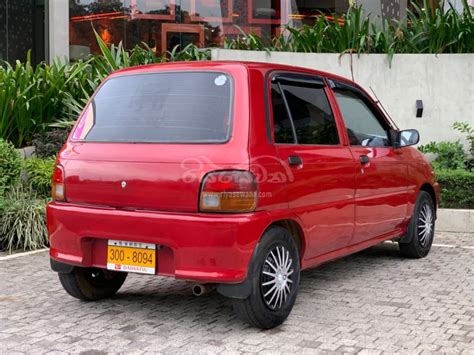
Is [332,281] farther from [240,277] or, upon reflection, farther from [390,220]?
[240,277]

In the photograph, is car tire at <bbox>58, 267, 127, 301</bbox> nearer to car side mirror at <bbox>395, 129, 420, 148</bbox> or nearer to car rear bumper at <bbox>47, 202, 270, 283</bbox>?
car rear bumper at <bbox>47, 202, 270, 283</bbox>

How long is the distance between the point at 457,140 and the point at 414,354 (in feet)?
22.4

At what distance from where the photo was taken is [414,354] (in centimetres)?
391

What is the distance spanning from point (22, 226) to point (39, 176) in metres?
0.91

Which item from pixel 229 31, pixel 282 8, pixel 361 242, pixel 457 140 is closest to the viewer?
pixel 361 242

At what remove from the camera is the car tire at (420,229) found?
645cm

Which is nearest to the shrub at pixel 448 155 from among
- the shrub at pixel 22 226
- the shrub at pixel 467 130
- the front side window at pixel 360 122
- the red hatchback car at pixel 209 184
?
the shrub at pixel 467 130

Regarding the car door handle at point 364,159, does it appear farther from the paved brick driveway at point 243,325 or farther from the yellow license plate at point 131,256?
the yellow license plate at point 131,256

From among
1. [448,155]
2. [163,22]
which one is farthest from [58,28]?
[448,155]

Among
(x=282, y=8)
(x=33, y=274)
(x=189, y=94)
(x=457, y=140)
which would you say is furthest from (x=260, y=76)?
(x=282, y=8)

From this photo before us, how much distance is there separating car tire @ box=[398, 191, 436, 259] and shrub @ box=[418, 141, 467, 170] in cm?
293

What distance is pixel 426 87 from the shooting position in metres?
10.3

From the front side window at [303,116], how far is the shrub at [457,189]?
4.24 meters

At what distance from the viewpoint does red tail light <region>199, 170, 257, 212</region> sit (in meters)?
3.98
